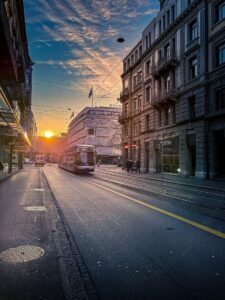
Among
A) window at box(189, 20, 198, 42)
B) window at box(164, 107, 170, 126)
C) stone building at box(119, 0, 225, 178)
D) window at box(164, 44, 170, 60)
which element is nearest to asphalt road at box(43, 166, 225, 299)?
stone building at box(119, 0, 225, 178)

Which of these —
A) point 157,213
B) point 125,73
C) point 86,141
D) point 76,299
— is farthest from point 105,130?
point 76,299

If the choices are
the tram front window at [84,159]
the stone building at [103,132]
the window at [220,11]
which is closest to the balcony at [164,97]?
the window at [220,11]

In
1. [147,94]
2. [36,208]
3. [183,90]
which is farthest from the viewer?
[147,94]

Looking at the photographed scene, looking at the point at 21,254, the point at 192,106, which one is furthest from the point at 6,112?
the point at 192,106

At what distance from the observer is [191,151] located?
2948cm

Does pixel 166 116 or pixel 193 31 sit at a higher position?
pixel 193 31

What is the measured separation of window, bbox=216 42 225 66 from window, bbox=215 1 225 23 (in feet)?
7.36

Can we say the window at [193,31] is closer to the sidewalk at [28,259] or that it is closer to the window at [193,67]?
the window at [193,67]

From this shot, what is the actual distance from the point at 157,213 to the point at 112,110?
85.5 m

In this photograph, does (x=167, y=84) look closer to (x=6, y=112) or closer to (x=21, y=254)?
(x=6, y=112)

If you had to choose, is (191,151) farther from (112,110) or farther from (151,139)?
(112,110)

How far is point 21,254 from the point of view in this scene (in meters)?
5.32

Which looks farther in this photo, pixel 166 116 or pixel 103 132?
pixel 103 132

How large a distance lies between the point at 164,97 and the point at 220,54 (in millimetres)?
8657
